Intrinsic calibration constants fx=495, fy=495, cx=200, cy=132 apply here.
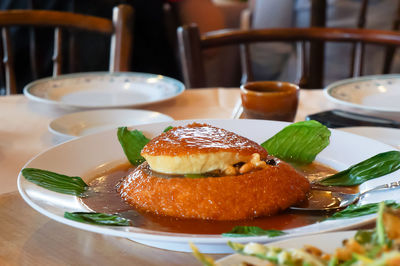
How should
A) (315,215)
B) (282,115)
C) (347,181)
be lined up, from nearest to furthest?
(315,215)
(347,181)
(282,115)

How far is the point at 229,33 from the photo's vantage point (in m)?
2.21

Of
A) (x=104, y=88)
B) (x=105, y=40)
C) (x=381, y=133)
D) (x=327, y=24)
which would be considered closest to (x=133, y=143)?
(x=381, y=133)

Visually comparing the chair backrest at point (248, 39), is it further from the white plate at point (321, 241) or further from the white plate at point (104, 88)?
the white plate at point (321, 241)

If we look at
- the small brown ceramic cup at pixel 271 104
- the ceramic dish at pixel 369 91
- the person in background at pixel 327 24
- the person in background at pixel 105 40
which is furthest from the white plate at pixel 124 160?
the person in background at pixel 327 24

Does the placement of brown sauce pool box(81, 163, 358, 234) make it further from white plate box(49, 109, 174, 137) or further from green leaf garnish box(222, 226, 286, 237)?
white plate box(49, 109, 174, 137)

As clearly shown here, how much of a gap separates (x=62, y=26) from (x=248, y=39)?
84 cm

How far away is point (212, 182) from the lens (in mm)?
772

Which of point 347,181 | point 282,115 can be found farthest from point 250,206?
point 282,115

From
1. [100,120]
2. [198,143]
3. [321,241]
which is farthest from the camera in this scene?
[100,120]

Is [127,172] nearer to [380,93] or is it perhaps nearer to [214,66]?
[380,93]

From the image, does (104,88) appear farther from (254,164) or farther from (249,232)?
(249,232)

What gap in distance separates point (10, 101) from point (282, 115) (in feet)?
3.07

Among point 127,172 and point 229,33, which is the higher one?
point 229,33

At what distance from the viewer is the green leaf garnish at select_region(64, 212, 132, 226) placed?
68 centimetres
